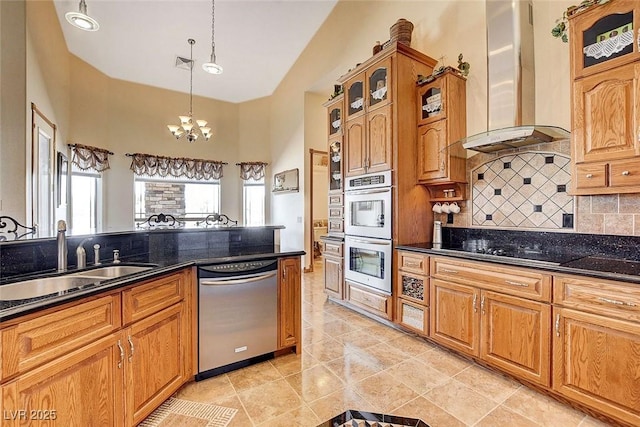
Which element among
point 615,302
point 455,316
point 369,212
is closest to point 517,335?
point 455,316

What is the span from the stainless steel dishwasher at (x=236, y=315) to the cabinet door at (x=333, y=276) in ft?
4.96

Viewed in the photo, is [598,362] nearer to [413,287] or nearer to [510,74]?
[413,287]

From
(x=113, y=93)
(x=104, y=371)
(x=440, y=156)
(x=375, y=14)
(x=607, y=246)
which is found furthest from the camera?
(x=113, y=93)

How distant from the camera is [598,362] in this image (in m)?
1.71

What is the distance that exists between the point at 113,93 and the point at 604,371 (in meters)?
8.11

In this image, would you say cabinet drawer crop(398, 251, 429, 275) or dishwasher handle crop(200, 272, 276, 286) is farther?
cabinet drawer crop(398, 251, 429, 275)

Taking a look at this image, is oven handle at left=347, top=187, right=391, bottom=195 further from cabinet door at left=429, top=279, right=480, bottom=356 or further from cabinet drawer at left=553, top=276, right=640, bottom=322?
cabinet drawer at left=553, top=276, right=640, bottom=322

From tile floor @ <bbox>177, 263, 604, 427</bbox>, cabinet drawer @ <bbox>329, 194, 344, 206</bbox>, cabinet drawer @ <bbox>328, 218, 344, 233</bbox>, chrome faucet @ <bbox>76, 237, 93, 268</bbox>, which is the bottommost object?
tile floor @ <bbox>177, 263, 604, 427</bbox>

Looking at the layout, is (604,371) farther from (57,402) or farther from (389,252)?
(57,402)

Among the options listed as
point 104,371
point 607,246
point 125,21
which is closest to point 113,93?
point 125,21

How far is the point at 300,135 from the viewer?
6.09 metres

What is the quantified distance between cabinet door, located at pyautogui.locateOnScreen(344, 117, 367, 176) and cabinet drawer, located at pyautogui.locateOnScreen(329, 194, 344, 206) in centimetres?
43

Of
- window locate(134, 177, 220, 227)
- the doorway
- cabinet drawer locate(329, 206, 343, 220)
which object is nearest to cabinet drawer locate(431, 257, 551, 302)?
cabinet drawer locate(329, 206, 343, 220)

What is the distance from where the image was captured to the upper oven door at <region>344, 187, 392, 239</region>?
3.13 meters
